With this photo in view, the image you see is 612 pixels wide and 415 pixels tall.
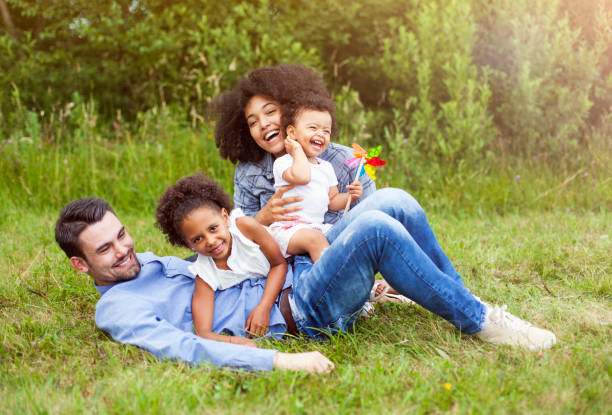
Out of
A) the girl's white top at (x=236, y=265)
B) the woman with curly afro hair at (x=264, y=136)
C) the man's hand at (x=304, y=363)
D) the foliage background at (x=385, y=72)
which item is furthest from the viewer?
the foliage background at (x=385, y=72)

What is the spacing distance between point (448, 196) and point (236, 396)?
3474 millimetres

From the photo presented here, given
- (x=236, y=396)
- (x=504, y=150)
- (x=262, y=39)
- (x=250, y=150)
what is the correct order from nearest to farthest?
(x=236, y=396) → (x=250, y=150) → (x=504, y=150) → (x=262, y=39)

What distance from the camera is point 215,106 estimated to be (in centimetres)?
352

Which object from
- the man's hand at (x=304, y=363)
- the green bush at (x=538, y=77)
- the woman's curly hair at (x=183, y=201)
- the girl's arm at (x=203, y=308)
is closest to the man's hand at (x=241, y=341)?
the girl's arm at (x=203, y=308)

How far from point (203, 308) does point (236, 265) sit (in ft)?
0.80

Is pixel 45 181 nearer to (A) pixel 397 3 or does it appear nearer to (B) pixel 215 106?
(B) pixel 215 106

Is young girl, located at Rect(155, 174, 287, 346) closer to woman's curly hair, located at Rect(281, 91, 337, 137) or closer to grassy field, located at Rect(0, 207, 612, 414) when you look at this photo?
grassy field, located at Rect(0, 207, 612, 414)

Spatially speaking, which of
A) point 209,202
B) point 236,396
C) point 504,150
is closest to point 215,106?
point 209,202

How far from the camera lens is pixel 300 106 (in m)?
2.86

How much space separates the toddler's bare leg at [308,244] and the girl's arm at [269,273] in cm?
9

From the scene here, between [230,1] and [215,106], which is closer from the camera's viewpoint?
[215,106]

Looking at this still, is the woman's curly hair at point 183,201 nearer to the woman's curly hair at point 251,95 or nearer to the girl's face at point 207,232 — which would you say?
the girl's face at point 207,232

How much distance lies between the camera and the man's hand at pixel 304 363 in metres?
2.11

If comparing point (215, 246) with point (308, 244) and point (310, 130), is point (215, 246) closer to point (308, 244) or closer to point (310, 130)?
point (308, 244)
